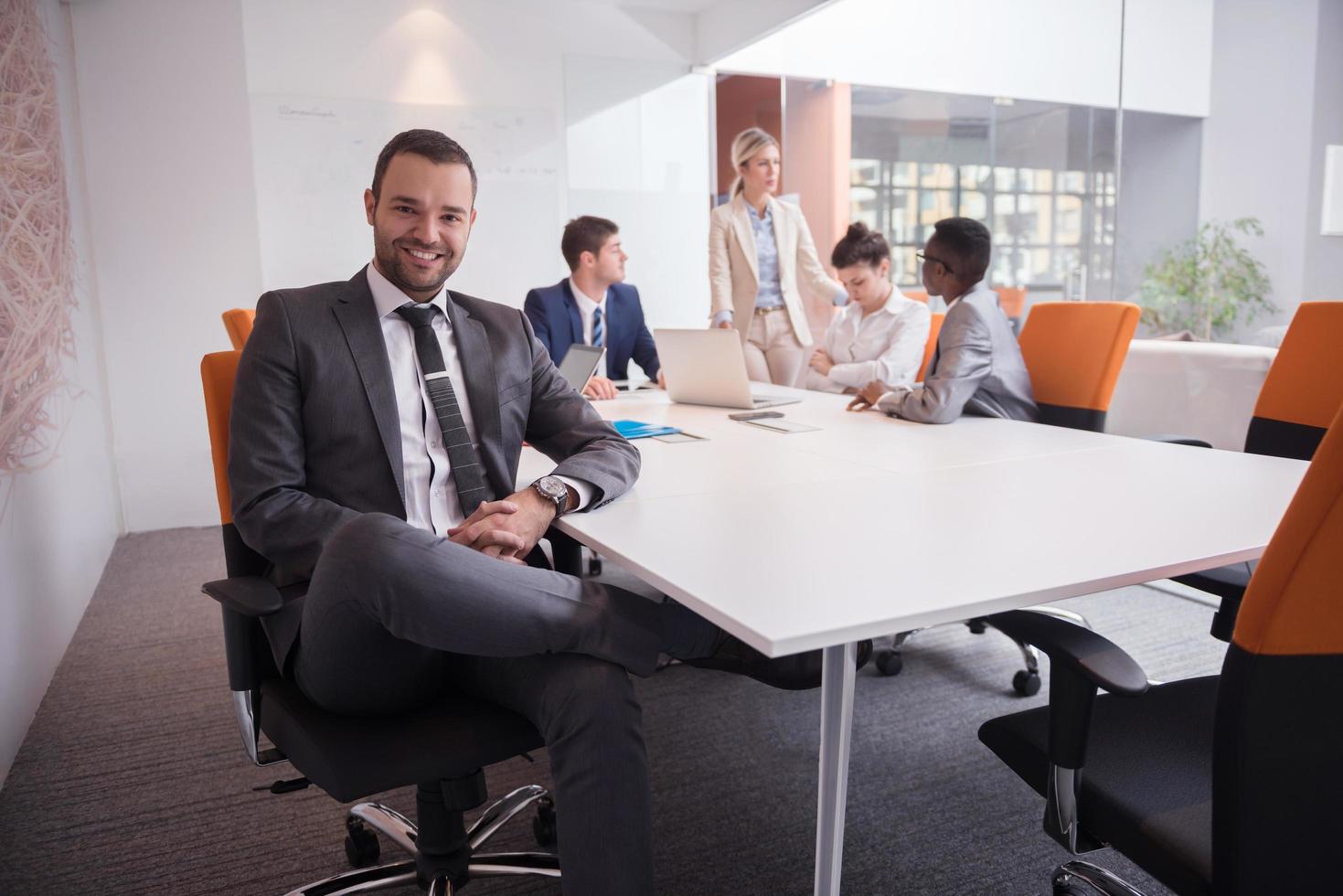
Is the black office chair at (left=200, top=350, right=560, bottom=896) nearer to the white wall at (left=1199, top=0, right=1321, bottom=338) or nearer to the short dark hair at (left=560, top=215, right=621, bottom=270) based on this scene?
the short dark hair at (left=560, top=215, right=621, bottom=270)

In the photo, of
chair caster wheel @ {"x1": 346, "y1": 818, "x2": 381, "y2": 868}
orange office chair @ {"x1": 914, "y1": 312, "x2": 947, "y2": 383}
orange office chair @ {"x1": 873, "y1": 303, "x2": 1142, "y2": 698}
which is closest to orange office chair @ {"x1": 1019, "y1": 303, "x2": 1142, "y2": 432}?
orange office chair @ {"x1": 873, "y1": 303, "x2": 1142, "y2": 698}

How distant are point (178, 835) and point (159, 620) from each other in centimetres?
171

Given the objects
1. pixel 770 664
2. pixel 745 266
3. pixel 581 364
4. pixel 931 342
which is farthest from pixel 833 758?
pixel 745 266

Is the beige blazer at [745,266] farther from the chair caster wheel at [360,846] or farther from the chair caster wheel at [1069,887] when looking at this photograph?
the chair caster wheel at [1069,887]

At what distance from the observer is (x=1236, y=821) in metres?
1.00

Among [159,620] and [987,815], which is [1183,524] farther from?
[159,620]

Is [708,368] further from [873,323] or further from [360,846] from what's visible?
[360,846]

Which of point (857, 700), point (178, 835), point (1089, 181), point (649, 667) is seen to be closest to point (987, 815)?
point (857, 700)

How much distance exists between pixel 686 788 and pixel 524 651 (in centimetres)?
105

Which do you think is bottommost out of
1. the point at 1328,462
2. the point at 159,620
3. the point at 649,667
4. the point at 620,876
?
the point at 159,620

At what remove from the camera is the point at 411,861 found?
5.75 ft

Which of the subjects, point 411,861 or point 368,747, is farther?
point 411,861

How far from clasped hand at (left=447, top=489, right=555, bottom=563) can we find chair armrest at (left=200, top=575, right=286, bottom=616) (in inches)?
11.5

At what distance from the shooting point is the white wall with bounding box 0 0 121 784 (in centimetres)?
243
